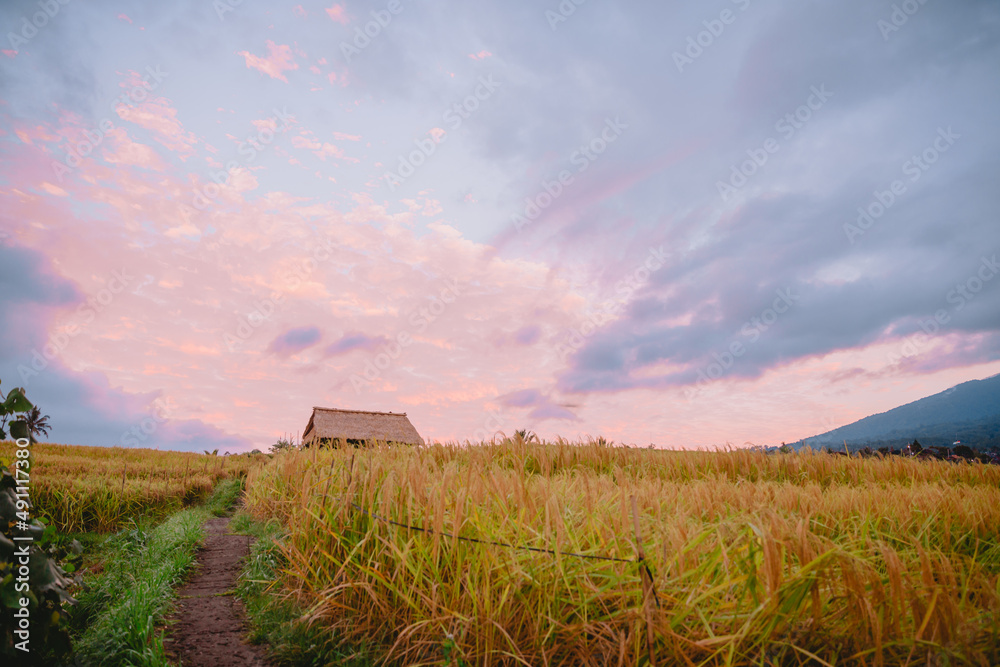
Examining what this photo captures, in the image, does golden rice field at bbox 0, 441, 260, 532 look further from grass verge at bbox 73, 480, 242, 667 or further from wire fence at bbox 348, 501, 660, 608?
wire fence at bbox 348, 501, 660, 608

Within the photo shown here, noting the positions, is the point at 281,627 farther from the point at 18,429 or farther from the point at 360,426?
the point at 360,426

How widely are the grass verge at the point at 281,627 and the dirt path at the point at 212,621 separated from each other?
0.10 meters

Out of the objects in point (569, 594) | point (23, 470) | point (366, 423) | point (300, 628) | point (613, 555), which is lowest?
point (300, 628)

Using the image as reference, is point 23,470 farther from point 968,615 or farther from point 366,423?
point 366,423

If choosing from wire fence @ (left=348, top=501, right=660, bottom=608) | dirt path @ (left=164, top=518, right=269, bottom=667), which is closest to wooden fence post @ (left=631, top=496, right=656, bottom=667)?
wire fence @ (left=348, top=501, right=660, bottom=608)

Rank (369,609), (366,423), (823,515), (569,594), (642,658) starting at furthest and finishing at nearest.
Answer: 1. (366,423)
2. (823,515)
3. (369,609)
4. (569,594)
5. (642,658)

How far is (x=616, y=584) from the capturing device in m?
2.51

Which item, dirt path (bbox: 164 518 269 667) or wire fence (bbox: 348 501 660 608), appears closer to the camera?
wire fence (bbox: 348 501 660 608)

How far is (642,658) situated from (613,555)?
1.71 feet

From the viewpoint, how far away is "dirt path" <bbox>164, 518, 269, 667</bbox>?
123 inches

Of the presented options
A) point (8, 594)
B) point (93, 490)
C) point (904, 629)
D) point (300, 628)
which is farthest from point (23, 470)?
point (93, 490)

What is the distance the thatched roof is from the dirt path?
1860 cm

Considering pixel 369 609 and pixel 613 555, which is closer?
pixel 613 555

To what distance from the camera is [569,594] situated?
2576mm
